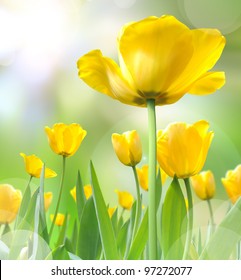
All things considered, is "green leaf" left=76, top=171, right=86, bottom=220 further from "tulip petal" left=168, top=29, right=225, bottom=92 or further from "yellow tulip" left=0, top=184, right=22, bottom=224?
"tulip petal" left=168, top=29, right=225, bottom=92

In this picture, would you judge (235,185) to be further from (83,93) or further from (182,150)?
(83,93)

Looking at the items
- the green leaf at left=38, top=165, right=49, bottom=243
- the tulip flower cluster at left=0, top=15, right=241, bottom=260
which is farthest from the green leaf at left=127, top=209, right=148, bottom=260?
the green leaf at left=38, top=165, right=49, bottom=243

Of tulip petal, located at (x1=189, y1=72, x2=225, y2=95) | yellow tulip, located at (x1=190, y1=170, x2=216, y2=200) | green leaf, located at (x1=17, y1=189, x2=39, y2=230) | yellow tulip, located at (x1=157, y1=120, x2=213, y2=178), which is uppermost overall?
tulip petal, located at (x1=189, y1=72, x2=225, y2=95)

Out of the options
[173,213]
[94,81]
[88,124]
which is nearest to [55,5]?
[88,124]

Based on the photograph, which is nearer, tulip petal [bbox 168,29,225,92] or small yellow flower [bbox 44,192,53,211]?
tulip petal [bbox 168,29,225,92]

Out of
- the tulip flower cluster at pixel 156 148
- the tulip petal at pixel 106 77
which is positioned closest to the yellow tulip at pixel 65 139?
the tulip flower cluster at pixel 156 148
